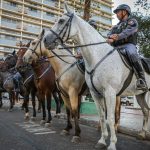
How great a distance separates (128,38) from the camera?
7.49m

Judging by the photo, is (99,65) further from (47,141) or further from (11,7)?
(11,7)

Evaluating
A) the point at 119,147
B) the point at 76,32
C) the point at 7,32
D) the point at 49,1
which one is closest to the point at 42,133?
the point at 119,147

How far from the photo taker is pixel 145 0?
24672 mm

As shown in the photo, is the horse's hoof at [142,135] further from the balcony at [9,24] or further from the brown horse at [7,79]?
the balcony at [9,24]

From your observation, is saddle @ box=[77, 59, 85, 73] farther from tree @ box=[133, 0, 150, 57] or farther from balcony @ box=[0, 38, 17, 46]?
balcony @ box=[0, 38, 17, 46]

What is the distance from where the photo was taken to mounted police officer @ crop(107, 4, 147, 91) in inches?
281

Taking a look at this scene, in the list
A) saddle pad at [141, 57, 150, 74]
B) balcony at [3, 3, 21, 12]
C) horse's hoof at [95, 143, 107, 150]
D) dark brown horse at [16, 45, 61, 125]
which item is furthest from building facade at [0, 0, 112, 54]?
horse's hoof at [95, 143, 107, 150]

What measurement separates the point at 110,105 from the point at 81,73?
8.11 feet

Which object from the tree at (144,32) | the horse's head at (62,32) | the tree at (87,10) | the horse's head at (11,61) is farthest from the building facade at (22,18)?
the horse's head at (62,32)

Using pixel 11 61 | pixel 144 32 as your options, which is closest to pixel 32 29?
pixel 144 32

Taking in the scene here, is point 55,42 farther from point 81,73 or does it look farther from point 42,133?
point 42,133

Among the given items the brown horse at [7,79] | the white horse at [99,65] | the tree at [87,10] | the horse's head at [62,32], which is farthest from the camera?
the brown horse at [7,79]

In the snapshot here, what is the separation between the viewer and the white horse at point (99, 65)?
6648 millimetres

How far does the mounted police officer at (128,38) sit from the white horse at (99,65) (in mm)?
200
